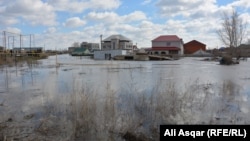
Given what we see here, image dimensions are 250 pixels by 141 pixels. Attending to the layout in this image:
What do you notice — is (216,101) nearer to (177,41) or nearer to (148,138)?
(148,138)

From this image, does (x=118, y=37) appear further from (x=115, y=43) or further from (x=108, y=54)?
(x=108, y=54)

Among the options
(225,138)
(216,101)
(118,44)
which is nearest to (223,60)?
(216,101)

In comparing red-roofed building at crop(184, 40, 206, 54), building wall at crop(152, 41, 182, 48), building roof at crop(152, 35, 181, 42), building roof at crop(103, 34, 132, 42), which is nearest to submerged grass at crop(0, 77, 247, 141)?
building wall at crop(152, 41, 182, 48)

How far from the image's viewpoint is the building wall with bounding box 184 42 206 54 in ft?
328

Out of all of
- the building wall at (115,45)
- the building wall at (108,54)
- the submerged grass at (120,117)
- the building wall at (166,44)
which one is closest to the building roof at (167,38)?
the building wall at (166,44)

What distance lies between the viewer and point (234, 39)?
216ft

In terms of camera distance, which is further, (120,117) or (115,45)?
(115,45)

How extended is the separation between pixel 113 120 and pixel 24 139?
232cm

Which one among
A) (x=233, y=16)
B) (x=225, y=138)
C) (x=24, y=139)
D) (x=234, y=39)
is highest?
(x=233, y=16)

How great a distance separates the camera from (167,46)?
9238 cm

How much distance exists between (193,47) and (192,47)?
37 cm

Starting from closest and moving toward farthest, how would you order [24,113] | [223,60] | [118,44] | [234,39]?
[24,113], [223,60], [234,39], [118,44]

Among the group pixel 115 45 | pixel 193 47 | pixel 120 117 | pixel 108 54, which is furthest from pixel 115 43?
pixel 120 117

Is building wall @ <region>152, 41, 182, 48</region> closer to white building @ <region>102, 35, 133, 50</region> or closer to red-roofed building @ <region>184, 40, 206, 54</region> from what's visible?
red-roofed building @ <region>184, 40, 206, 54</region>
